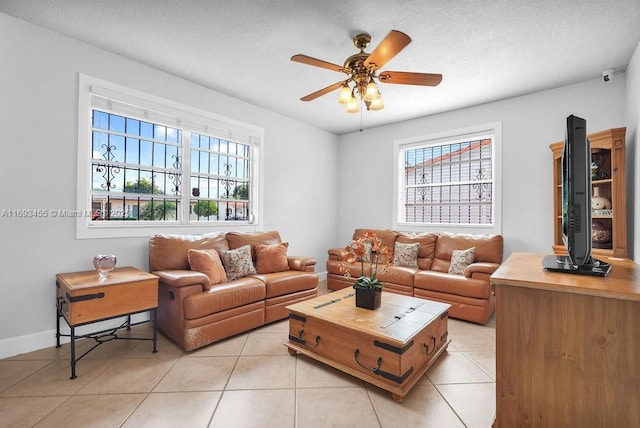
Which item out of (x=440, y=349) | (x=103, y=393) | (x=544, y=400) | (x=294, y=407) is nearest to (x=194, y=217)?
(x=103, y=393)

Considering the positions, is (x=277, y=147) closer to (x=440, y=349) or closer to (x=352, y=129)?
(x=352, y=129)

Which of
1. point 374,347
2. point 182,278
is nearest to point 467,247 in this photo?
point 374,347

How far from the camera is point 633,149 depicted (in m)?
2.69

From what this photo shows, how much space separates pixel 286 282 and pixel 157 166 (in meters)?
2.02

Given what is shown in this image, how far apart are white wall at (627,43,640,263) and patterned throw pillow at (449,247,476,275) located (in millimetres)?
1411

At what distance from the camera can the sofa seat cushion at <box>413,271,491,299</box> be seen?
3.26 meters

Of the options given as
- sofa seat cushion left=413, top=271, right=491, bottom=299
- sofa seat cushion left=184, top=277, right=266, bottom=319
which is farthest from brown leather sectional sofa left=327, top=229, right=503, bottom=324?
sofa seat cushion left=184, top=277, right=266, bottom=319

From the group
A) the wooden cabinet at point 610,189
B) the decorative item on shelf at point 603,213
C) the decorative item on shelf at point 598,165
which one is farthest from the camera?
the decorative item on shelf at point 598,165

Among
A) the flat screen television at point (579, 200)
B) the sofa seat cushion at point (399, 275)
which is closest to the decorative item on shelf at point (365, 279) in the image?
the flat screen television at point (579, 200)

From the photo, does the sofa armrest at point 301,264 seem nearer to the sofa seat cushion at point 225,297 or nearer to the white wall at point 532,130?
the sofa seat cushion at point 225,297

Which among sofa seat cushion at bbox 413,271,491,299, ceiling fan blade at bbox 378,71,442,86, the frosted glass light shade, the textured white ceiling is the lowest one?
sofa seat cushion at bbox 413,271,491,299

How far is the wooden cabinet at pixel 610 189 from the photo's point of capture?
2.72 m

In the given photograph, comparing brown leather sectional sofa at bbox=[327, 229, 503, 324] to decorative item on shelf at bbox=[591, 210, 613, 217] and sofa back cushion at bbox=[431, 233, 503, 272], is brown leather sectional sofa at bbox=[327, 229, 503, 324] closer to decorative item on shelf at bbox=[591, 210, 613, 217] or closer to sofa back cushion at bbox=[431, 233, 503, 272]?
sofa back cushion at bbox=[431, 233, 503, 272]

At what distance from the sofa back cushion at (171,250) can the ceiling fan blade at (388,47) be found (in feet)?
8.24
